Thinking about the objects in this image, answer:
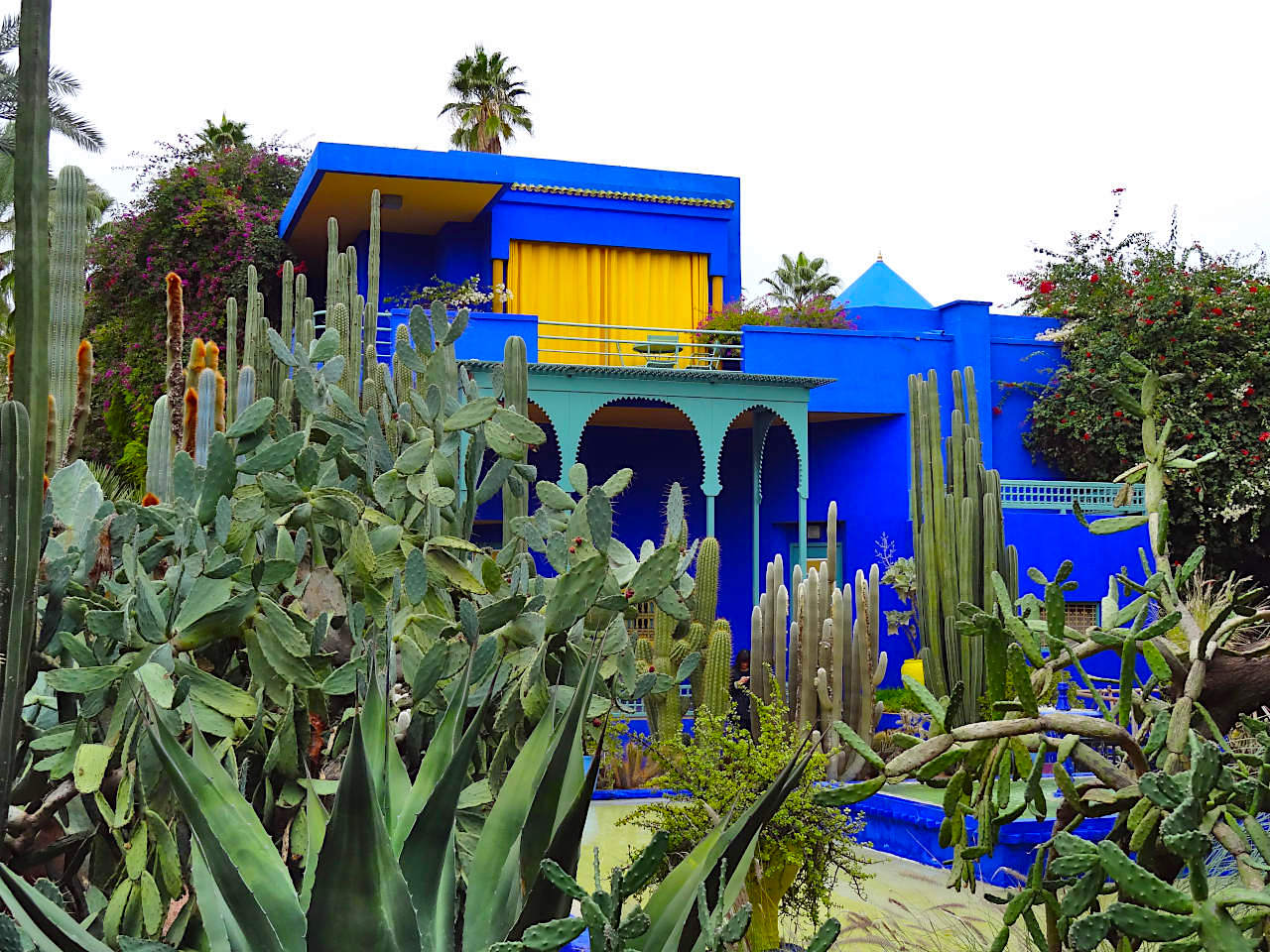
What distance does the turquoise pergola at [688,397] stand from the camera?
Answer: 46.5 ft

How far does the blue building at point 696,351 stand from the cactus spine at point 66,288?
32.4 feet

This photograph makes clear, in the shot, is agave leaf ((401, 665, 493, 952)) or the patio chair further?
the patio chair

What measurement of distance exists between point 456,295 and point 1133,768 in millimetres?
15153

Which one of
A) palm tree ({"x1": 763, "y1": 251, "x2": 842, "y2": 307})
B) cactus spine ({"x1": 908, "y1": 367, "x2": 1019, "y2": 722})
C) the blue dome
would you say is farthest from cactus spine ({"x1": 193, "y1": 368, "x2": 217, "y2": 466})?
palm tree ({"x1": 763, "y1": 251, "x2": 842, "y2": 307})

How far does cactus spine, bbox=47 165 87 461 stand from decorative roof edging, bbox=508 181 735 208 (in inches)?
494

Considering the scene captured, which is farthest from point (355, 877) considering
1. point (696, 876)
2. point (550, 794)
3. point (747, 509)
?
point (747, 509)

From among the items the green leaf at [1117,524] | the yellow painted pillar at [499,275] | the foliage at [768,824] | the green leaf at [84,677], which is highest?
the yellow painted pillar at [499,275]

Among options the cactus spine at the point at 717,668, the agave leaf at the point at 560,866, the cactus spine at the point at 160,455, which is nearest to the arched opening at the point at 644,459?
the cactus spine at the point at 717,668

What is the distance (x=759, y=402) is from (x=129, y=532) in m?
13.0

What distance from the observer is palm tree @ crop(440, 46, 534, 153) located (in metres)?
23.7

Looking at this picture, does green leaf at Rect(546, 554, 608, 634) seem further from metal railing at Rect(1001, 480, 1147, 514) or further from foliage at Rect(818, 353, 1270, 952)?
metal railing at Rect(1001, 480, 1147, 514)

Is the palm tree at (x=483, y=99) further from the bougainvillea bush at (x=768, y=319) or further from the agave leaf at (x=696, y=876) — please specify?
the agave leaf at (x=696, y=876)

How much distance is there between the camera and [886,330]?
16641mm

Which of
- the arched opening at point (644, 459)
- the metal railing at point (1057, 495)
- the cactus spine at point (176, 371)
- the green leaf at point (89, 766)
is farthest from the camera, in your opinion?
the arched opening at point (644, 459)
